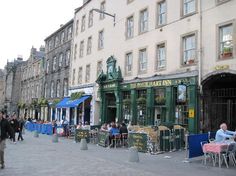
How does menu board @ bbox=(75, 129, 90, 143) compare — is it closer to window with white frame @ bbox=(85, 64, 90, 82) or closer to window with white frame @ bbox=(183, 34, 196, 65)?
window with white frame @ bbox=(183, 34, 196, 65)

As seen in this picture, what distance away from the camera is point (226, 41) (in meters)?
16.0

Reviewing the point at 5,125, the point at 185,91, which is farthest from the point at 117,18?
the point at 5,125

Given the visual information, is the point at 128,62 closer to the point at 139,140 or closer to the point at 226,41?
the point at 139,140

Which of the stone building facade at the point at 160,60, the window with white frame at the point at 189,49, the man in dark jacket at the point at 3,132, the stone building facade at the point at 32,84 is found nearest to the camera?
the man in dark jacket at the point at 3,132

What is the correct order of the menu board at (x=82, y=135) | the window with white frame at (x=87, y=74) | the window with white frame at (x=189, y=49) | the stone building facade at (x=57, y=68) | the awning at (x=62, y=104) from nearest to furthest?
the window with white frame at (x=189, y=49)
the menu board at (x=82, y=135)
the window with white frame at (x=87, y=74)
the awning at (x=62, y=104)
the stone building facade at (x=57, y=68)

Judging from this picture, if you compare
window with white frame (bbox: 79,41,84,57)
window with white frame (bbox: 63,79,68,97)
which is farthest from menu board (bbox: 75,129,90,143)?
window with white frame (bbox: 63,79,68,97)

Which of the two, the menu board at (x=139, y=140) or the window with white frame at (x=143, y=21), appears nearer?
the menu board at (x=139, y=140)

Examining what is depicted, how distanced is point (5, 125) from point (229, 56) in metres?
10.7

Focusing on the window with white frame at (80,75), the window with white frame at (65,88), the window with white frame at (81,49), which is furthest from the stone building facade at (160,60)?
the window with white frame at (65,88)

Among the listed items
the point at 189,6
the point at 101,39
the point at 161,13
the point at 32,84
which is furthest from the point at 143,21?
the point at 32,84

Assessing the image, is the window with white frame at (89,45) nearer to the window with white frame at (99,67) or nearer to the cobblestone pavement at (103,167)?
the window with white frame at (99,67)

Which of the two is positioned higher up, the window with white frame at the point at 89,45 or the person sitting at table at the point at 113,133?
the window with white frame at the point at 89,45

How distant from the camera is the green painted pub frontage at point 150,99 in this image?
1739 cm

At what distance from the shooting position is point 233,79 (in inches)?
639
